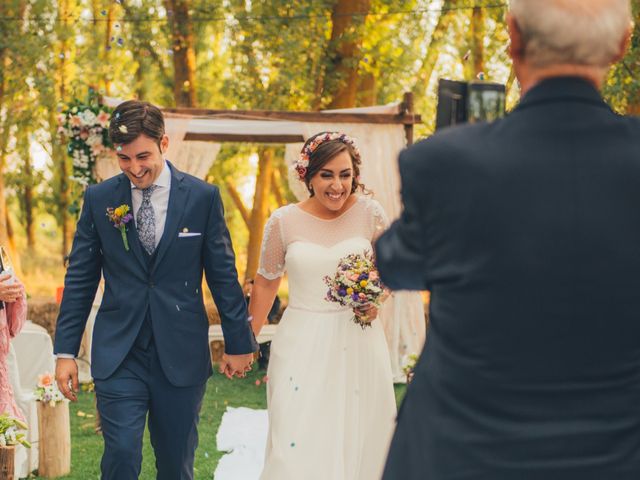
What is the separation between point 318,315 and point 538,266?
3.68 metres

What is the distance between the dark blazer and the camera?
1915 millimetres

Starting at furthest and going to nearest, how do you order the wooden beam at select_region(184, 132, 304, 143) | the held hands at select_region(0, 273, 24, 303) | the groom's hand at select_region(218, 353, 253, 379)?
the wooden beam at select_region(184, 132, 304, 143) → the held hands at select_region(0, 273, 24, 303) → the groom's hand at select_region(218, 353, 253, 379)

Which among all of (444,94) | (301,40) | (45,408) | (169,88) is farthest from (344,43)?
(444,94)

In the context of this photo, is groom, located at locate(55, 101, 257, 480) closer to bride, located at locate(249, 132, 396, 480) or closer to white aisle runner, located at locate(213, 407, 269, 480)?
bride, located at locate(249, 132, 396, 480)

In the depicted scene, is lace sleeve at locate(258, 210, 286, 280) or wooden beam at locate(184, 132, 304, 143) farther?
wooden beam at locate(184, 132, 304, 143)

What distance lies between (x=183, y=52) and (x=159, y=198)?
14.2 metres

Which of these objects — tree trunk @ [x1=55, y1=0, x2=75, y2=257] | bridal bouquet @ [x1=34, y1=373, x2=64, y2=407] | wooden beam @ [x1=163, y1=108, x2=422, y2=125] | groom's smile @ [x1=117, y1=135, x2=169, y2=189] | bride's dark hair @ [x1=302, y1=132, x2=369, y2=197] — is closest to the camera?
groom's smile @ [x1=117, y1=135, x2=169, y2=189]

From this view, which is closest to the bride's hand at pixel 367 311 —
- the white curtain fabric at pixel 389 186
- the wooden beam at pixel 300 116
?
the wooden beam at pixel 300 116

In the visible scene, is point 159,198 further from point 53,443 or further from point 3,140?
point 3,140

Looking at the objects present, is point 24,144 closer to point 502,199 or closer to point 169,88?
point 169,88

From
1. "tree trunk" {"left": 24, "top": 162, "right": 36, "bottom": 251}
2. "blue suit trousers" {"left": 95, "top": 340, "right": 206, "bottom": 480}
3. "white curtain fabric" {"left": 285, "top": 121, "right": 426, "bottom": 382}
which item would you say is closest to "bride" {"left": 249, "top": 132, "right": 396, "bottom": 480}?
"blue suit trousers" {"left": 95, "top": 340, "right": 206, "bottom": 480}

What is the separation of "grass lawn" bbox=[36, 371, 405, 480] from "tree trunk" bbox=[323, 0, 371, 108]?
21.3 feet

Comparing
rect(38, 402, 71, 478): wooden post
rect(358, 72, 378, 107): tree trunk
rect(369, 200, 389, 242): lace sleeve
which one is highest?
rect(358, 72, 378, 107): tree trunk

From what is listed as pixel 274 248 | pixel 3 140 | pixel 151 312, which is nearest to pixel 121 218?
pixel 151 312
